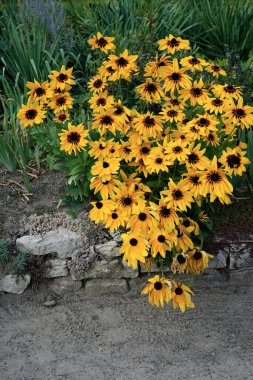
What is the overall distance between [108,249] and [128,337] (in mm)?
522

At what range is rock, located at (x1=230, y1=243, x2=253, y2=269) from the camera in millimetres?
3059

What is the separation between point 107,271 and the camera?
309cm

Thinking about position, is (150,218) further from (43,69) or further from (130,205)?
(43,69)

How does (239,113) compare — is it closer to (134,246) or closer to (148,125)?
(148,125)

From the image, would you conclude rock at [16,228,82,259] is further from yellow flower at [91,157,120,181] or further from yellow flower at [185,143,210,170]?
yellow flower at [185,143,210,170]

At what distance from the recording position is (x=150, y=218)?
2.54 m

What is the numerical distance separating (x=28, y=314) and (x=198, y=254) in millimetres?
1122

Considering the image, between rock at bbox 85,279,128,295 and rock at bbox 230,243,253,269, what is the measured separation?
2.25ft

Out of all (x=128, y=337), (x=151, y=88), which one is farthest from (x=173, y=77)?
(x=128, y=337)

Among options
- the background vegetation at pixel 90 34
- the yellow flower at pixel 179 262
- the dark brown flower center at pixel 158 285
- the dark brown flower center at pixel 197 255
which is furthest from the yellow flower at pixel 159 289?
the background vegetation at pixel 90 34

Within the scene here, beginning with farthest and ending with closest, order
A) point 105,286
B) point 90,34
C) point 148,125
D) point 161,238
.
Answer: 1. point 90,34
2. point 105,286
3. point 148,125
4. point 161,238

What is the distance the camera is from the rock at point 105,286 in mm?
3143

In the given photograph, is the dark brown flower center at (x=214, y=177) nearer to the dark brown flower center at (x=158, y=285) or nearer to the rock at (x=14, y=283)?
the dark brown flower center at (x=158, y=285)

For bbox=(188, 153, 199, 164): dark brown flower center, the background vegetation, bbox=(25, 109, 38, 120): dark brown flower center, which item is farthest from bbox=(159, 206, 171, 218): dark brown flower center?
the background vegetation
